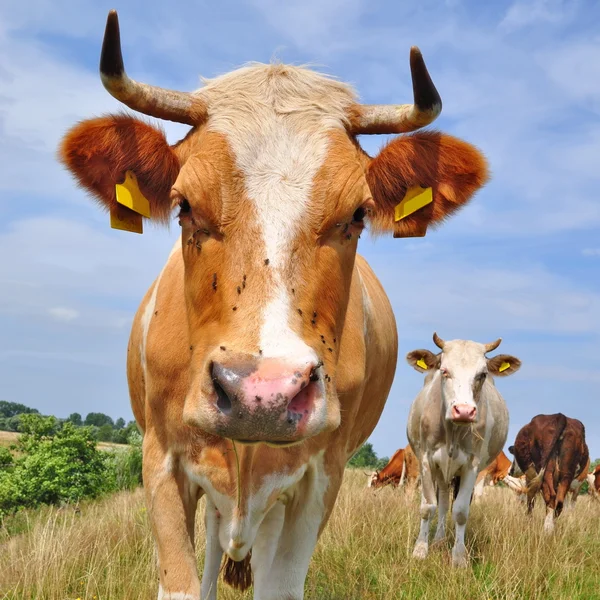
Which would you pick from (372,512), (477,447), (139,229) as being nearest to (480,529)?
(477,447)

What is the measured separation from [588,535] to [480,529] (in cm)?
139

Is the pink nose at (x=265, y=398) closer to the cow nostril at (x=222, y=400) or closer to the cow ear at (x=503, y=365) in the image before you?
the cow nostril at (x=222, y=400)

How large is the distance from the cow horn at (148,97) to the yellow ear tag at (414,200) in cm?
114

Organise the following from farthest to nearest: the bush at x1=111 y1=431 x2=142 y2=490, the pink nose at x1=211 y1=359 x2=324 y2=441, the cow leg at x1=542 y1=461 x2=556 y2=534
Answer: the bush at x1=111 y1=431 x2=142 y2=490, the cow leg at x1=542 y1=461 x2=556 y2=534, the pink nose at x1=211 y1=359 x2=324 y2=441

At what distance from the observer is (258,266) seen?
2941mm

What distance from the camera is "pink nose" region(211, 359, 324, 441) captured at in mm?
2615

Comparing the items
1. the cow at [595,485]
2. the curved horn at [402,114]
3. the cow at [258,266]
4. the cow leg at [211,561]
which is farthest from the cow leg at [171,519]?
the cow at [595,485]

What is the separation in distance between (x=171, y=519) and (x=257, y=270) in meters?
1.52

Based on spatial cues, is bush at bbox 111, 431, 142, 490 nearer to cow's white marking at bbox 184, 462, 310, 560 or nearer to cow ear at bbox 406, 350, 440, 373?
cow ear at bbox 406, 350, 440, 373

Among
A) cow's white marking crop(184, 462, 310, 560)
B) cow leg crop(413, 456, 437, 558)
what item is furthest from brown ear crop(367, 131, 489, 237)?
cow leg crop(413, 456, 437, 558)

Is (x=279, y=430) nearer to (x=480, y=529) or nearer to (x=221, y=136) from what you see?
(x=221, y=136)

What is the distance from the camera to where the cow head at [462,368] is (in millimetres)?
8828

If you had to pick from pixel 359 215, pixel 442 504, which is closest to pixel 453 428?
pixel 442 504

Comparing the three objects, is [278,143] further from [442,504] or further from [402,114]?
[442,504]
